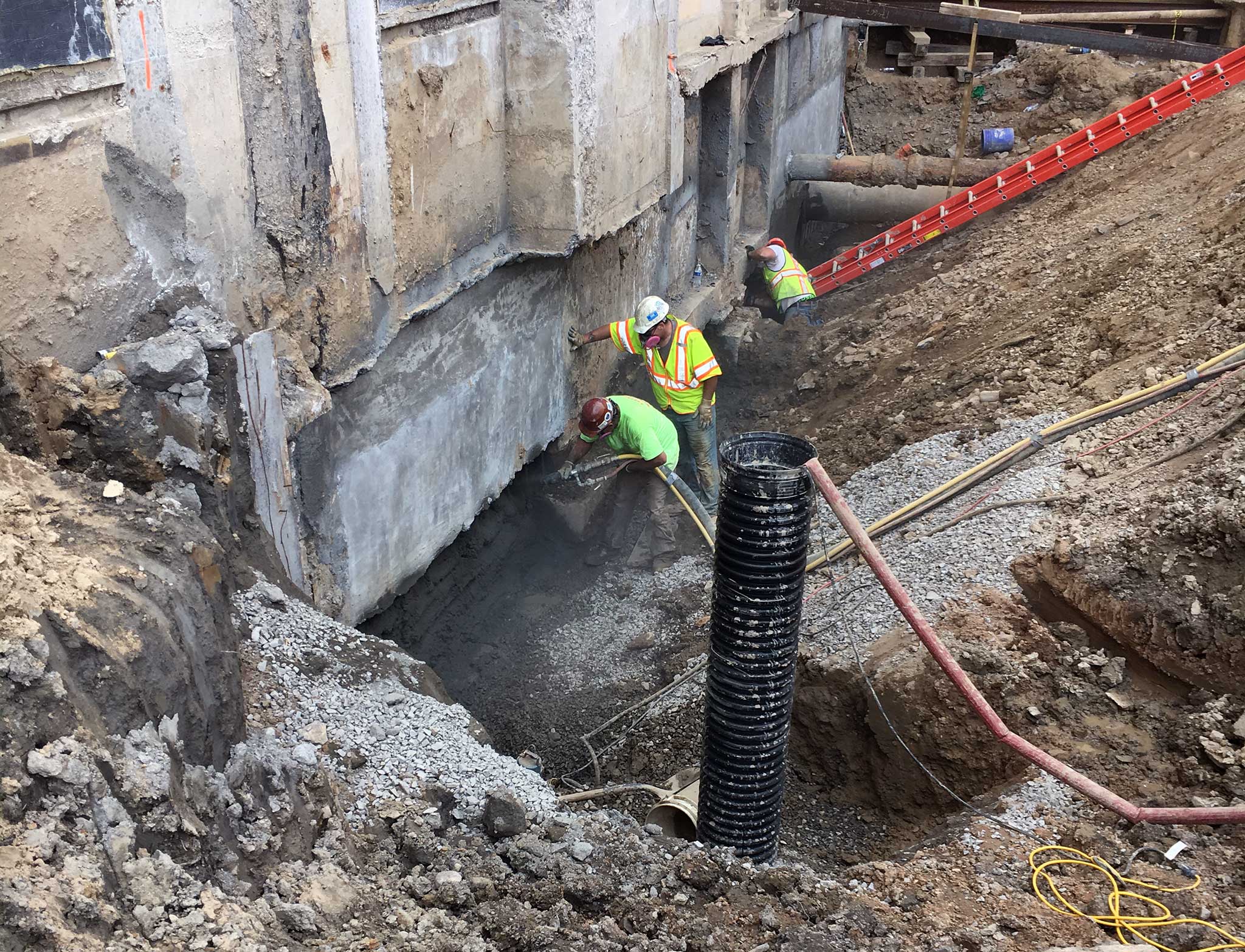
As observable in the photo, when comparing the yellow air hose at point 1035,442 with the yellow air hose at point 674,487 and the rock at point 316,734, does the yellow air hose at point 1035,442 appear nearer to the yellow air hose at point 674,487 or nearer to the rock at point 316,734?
the yellow air hose at point 674,487

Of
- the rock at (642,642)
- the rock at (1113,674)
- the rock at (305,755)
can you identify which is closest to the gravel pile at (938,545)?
the rock at (1113,674)

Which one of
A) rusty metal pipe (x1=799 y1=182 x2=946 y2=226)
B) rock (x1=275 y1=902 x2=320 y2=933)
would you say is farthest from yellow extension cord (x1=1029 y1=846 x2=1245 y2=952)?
rusty metal pipe (x1=799 y1=182 x2=946 y2=226)

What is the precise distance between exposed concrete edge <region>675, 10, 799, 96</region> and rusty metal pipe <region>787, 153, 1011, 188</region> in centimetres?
160

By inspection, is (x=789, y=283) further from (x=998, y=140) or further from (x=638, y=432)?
(x=998, y=140)

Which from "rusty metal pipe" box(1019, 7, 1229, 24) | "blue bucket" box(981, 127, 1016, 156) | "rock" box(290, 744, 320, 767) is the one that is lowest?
"blue bucket" box(981, 127, 1016, 156)

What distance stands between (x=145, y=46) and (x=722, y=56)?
735 cm

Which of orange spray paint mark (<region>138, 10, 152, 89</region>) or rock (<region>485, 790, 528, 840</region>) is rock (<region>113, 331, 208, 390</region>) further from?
rock (<region>485, 790, 528, 840</region>)

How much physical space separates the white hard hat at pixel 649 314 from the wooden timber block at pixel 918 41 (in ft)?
38.5

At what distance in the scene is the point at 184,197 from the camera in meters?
4.42

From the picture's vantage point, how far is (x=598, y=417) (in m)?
7.81

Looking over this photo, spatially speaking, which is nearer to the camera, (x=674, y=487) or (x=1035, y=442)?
(x=1035, y=442)

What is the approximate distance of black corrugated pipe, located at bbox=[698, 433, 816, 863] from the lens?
13.7 feet

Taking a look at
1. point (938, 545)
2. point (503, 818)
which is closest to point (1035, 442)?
point (938, 545)

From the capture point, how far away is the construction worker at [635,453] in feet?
26.1
